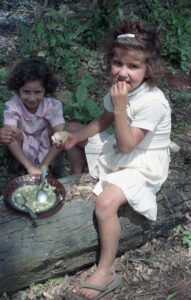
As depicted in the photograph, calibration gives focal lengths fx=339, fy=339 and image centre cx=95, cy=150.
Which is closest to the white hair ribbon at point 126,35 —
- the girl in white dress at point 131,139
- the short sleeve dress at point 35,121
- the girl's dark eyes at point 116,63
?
the girl in white dress at point 131,139

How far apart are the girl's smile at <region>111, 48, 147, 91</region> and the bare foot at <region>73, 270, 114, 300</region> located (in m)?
1.42

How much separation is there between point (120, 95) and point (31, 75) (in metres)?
1.10

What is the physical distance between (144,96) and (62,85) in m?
2.48

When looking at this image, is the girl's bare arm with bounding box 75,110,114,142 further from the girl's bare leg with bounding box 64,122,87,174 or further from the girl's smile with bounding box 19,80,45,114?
the girl's smile with bounding box 19,80,45,114

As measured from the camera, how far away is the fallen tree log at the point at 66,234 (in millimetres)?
2324

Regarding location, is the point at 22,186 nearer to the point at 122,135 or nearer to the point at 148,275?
the point at 122,135

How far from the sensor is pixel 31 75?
321 centimetres

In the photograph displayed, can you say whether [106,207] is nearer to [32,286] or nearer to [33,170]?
[32,286]

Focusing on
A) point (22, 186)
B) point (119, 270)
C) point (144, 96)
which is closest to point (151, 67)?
point (144, 96)

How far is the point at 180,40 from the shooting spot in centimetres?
591

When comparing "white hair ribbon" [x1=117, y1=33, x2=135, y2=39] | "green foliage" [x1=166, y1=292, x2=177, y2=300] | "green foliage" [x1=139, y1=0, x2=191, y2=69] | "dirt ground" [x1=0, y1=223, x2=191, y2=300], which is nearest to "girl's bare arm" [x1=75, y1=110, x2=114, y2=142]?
"white hair ribbon" [x1=117, y1=33, x2=135, y2=39]

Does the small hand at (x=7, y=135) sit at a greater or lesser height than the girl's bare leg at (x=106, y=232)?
greater

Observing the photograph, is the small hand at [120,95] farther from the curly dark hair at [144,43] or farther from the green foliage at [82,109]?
the green foliage at [82,109]

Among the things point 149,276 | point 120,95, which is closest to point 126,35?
point 120,95
